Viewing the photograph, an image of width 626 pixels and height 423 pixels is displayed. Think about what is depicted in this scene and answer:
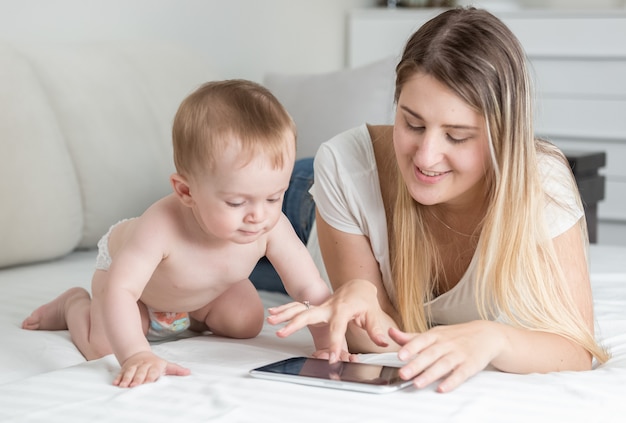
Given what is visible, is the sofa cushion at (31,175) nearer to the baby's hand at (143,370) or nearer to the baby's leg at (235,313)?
the baby's leg at (235,313)

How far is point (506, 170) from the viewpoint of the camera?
1.33 metres

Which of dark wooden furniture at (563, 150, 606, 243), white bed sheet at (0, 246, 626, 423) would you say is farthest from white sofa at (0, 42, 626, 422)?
dark wooden furniture at (563, 150, 606, 243)

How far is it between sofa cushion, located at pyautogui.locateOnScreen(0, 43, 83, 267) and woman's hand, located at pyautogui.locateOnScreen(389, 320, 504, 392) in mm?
1107

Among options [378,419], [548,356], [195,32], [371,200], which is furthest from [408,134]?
[195,32]

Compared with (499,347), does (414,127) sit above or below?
above

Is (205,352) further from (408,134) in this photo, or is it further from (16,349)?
(408,134)

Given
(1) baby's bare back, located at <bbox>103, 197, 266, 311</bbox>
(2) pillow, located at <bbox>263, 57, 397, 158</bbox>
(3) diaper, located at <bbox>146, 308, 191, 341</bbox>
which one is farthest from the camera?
(2) pillow, located at <bbox>263, 57, 397, 158</bbox>

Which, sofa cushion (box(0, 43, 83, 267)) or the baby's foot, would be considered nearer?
the baby's foot

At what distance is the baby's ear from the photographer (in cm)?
130

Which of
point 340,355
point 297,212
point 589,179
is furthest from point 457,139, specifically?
point 589,179

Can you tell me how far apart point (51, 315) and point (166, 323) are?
0.23 metres

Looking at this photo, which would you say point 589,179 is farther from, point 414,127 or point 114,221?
point 414,127

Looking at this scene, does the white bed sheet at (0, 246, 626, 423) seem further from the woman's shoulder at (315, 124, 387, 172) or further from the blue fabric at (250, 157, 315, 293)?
the blue fabric at (250, 157, 315, 293)

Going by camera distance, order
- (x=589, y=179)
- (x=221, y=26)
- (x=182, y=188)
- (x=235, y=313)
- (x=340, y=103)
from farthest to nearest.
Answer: (x=221, y=26)
(x=589, y=179)
(x=340, y=103)
(x=235, y=313)
(x=182, y=188)
